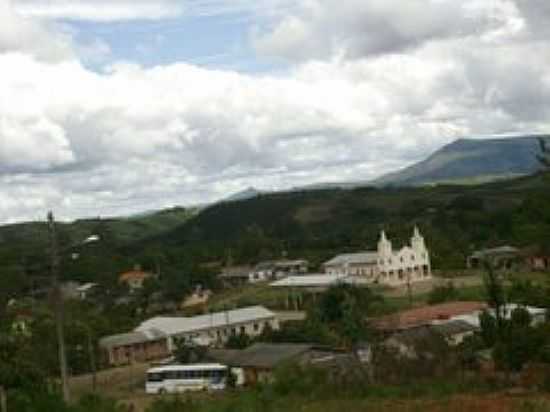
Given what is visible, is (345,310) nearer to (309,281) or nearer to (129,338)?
(129,338)

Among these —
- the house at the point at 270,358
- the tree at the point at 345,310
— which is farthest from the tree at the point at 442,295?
the house at the point at 270,358

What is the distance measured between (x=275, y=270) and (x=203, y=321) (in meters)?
31.8

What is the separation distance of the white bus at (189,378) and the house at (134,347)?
1353 cm

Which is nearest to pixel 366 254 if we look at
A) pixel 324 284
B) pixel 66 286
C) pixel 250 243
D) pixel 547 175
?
pixel 324 284

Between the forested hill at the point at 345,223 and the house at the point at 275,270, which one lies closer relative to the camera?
the house at the point at 275,270

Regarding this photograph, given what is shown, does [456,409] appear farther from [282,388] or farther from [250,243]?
[250,243]

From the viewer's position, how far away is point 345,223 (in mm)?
134500

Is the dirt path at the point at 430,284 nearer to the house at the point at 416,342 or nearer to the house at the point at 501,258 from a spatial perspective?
the house at the point at 501,258

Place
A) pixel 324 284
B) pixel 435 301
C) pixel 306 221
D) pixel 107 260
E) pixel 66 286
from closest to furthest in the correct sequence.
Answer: pixel 435 301 < pixel 324 284 < pixel 66 286 < pixel 107 260 < pixel 306 221

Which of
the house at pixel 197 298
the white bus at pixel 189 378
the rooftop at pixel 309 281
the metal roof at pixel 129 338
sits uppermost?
the rooftop at pixel 309 281

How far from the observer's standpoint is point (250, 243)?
107 m

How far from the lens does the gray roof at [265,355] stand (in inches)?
1671

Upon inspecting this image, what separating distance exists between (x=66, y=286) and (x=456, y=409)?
237 ft

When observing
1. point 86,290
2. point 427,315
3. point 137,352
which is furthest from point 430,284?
point 86,290
